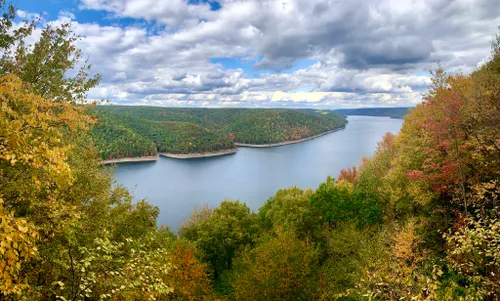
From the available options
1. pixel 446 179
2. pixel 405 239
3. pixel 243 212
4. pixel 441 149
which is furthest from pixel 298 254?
pixel 243 212

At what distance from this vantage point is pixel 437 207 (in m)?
16.7

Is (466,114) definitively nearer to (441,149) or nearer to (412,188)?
(441,149)

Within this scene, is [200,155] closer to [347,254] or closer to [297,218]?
[297,218]

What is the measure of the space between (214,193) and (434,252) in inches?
2417

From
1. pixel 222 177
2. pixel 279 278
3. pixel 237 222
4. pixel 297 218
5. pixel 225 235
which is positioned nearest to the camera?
pixel 279 278

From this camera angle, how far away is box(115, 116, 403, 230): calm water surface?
67500 mm

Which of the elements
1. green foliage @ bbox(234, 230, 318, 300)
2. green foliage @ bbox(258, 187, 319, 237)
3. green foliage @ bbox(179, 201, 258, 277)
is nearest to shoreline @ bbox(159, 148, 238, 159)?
green foliage @ bbox(179, 201, 258, 277)

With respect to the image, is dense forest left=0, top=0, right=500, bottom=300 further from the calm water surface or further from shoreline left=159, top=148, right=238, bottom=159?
shoreline left=159, top=148, right=238, bottom=159

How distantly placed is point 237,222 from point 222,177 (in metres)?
64.0

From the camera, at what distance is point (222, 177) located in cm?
9156

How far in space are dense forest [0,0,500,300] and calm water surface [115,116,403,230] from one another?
37469mm

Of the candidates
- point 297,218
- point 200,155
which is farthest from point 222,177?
point 297,218

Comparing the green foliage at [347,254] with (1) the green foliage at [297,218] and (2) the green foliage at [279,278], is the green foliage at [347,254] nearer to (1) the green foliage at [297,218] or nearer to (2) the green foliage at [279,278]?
(2) the green foliage at [279,278]

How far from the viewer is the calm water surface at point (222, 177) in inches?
2657
